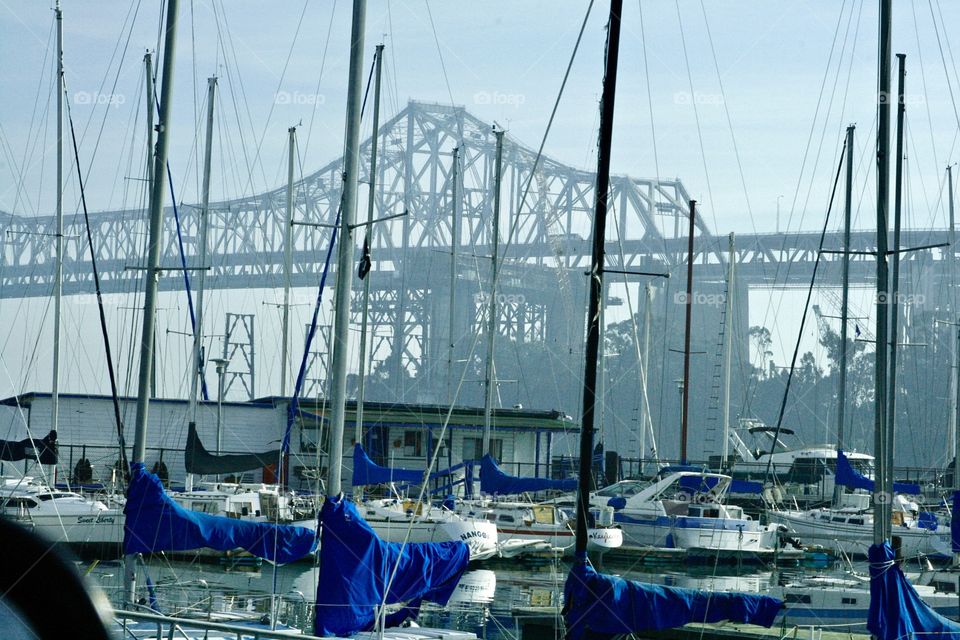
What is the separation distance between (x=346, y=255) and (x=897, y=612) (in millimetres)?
6822

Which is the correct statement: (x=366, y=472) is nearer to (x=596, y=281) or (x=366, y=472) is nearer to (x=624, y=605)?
(x=596, y=281)

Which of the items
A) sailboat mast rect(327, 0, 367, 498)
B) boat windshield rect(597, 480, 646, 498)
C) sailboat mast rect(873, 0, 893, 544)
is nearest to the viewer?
sailboat mast rect(327, 0, 367, 498)

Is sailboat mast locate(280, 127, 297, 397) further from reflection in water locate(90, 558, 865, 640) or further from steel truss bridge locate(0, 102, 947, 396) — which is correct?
steel truss bridge locate(0, 102, 947, 396)

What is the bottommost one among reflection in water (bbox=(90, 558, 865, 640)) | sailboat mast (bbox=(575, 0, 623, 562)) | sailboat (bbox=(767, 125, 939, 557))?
reflection in water (bbox=(90, 558, 865, 640))

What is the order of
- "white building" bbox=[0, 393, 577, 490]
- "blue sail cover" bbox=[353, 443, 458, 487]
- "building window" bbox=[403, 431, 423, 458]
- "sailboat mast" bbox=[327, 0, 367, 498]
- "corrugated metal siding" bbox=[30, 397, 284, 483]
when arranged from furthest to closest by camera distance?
"building window" bbox=[403, 431, 423, 458] → "white building" bbox=[0, 393, 577, 490] → "corrugated metal siding" bbox=[30, 397, 284, 483] → "blue sail cover" bbox=[353, 443, 458, 487] → "sailboat mast" bbox=[327, 0, 367, 498]

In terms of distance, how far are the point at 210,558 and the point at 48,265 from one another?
13705 cm

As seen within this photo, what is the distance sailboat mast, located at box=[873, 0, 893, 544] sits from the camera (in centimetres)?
1513

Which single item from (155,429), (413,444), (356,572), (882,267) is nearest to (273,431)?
(155,429)

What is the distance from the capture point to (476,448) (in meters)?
49.3

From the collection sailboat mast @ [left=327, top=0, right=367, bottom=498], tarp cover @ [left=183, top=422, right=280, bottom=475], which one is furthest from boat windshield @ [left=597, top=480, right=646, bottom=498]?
sailboat mast @ [left=327, top=0, right=367, bottom=498]

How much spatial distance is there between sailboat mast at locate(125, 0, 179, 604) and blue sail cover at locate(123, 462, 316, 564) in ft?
1.16

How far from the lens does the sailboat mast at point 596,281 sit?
1258 centimetres

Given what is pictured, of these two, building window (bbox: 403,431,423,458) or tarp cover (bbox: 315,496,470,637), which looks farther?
building window (bbox: 403,431,423,458)

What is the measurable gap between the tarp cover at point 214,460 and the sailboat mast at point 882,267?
16589 mm
